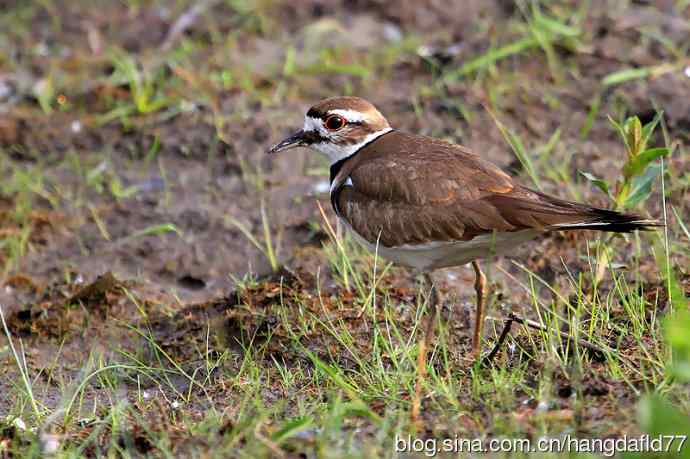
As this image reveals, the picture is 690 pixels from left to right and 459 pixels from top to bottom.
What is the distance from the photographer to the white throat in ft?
18.7

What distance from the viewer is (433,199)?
191 inches

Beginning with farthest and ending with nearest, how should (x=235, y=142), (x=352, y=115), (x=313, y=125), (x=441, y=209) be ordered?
(x=235, y=142) < (x=313, y=125) < (x=352, y=115) < (x=441, y=209)

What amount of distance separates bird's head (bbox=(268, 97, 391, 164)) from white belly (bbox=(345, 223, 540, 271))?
699 millimetres

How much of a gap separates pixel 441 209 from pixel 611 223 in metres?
0.77

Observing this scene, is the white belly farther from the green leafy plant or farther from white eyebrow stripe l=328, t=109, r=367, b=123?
white eyebrow stripe l=328, t=109, r=367, b=123

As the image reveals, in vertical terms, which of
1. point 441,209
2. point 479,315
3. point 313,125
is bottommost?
point 479,315

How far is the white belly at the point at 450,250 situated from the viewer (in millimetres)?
4672

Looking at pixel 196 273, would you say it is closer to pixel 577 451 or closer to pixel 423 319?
pixel 423 319

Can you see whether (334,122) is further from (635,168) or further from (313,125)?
(635,168)

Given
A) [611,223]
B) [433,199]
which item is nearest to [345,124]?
[433,199]

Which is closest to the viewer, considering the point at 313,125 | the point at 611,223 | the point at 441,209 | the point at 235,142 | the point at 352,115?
the point at 611,223

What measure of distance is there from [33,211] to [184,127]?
1.30 meters

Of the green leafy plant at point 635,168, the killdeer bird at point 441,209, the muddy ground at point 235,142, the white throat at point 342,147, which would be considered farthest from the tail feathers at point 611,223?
the white throat at point 342,147

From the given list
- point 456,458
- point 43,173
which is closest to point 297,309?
point 456,458
